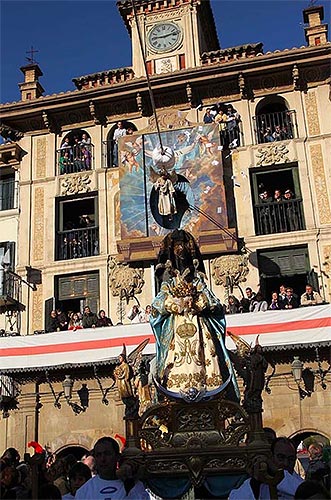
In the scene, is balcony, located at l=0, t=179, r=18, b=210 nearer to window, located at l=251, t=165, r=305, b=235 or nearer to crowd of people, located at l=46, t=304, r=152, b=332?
crowd of people, located at l=46, t=304, r=152, b=332

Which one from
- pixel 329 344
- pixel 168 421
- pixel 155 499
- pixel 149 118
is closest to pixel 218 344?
pixel 168 421

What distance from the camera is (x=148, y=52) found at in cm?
2231

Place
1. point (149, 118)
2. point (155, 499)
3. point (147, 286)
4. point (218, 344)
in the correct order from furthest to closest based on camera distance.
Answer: point (149, 118)
point (147, 286)
point (218, 344)
point (155, 499)

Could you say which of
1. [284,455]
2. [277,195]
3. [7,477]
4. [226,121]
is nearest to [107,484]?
[7,477]

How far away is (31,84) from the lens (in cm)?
2261

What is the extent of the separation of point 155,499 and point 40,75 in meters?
19.5

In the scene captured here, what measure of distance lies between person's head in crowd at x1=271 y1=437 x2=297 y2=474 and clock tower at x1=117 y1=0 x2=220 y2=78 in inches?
697

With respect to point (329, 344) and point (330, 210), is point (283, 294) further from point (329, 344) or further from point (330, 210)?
point (330, 210)

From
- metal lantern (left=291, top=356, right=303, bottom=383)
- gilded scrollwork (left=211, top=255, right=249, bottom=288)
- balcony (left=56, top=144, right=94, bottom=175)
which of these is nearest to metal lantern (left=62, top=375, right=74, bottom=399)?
gilded scrollwork (left=211, top=255, right=249, bottom=288)

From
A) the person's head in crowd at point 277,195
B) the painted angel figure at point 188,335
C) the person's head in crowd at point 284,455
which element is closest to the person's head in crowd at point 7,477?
the person's head in crowd at point 284,455

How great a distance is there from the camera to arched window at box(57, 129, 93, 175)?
2044 cm

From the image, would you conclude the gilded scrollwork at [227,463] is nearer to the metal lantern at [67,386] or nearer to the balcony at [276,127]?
the metal lantern at [67,386]

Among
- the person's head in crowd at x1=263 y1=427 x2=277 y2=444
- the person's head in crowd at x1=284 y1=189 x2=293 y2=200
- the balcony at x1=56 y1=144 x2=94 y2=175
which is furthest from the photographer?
the balcony at x1=56 y1=144 x2=94 y2=175

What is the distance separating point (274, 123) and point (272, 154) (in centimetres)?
123
